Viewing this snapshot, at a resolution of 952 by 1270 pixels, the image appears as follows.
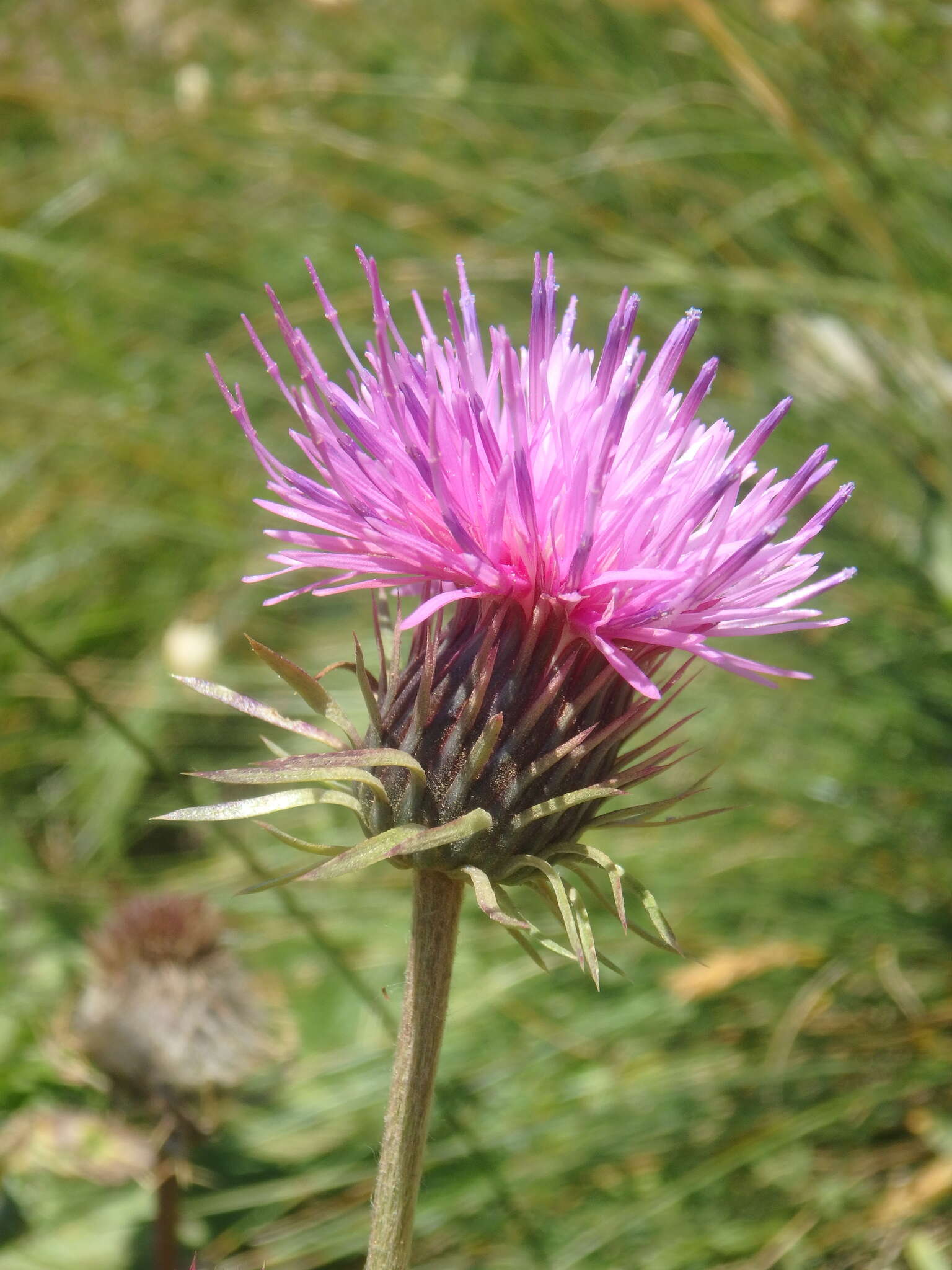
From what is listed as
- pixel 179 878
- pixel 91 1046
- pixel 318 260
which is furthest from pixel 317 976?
pixel 318 260

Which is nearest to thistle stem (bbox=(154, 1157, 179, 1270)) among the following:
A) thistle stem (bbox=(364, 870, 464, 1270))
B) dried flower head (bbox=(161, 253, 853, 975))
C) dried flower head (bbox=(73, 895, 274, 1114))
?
dried flower head (bbox=(73, 895, 274, 1114))

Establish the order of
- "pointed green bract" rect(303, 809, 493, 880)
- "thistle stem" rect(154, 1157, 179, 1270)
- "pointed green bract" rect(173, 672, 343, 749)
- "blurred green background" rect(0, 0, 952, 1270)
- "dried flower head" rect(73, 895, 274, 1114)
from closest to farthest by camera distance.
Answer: "pointed green bract" rect(303, 809, 493, 880)
"pointed green bract" rect(173, 672, 343, 749)
"thistle stem" rect(154, 1157, 179, 1270)
"dried flower head" rect(73, 895, 274, 1114)
"blurred green background" rect(0, 0, 952, 1270)

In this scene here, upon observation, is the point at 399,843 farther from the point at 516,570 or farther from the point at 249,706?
the point at 516,570

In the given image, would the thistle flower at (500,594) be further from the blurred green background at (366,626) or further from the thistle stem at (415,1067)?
the blurred green background at (366,626)

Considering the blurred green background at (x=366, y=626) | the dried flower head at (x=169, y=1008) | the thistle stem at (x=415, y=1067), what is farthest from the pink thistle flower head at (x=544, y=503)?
the dried flower head at (x=169, y=1008)

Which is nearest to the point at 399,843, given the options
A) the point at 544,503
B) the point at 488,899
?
the point at 488,899

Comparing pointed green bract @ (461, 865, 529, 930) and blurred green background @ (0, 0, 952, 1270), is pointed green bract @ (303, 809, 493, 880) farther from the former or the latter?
blurred green background @ (0, 0, 952, 1270)
